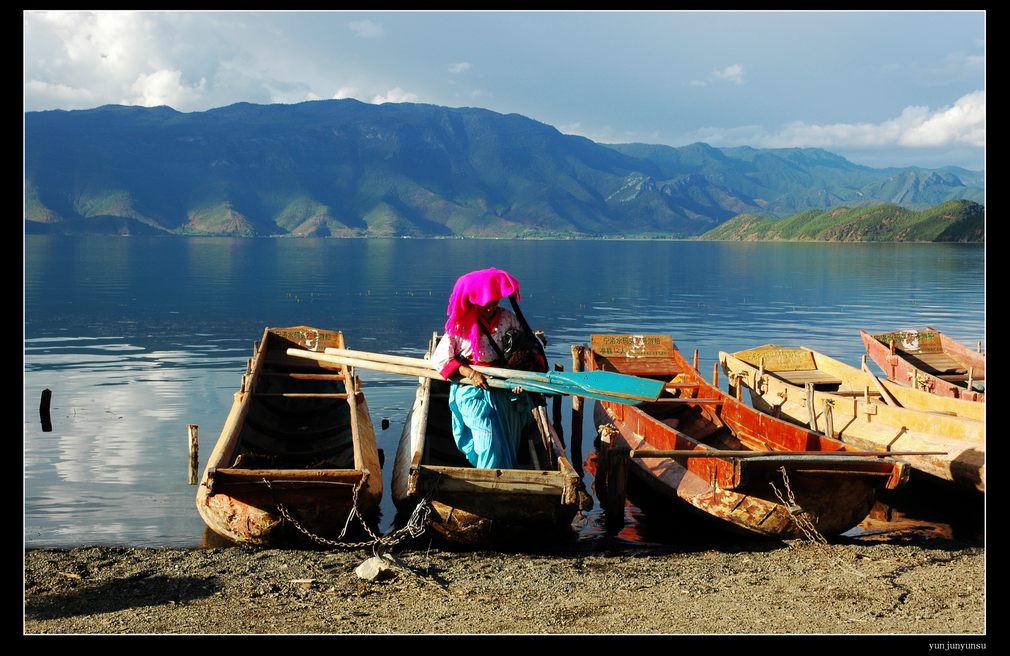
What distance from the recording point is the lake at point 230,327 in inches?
562

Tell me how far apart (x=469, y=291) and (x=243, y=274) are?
66218 mm

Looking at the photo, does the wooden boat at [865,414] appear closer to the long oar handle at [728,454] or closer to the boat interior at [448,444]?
the long oar handle at [728,454]

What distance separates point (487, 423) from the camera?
10.8 meters

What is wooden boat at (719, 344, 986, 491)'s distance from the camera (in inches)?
500

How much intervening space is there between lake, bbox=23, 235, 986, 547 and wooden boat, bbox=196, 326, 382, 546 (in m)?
1.28

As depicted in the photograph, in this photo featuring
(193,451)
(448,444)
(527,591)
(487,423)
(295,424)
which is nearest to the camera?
(527,591)

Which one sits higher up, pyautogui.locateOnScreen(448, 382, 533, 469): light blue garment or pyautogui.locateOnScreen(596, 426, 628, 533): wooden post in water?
pyautogui.locateOnScreen(448, 382, 533, 469): light blue garment

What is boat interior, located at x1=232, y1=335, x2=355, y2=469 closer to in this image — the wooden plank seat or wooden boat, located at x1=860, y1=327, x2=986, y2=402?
the wooden plank seat

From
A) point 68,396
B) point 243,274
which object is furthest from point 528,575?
point 243,274

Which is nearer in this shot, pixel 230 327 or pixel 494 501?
pixel 494 501

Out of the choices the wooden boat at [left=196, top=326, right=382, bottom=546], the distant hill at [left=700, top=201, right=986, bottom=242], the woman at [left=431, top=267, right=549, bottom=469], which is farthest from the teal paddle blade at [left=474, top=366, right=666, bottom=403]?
the distant hill at [left=700, top=201, right=986, bottom=242]

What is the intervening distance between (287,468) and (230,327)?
2501cm

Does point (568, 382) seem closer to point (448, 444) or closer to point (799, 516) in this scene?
point (799, 516)

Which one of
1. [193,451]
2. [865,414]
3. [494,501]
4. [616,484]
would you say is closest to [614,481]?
[616,484]
